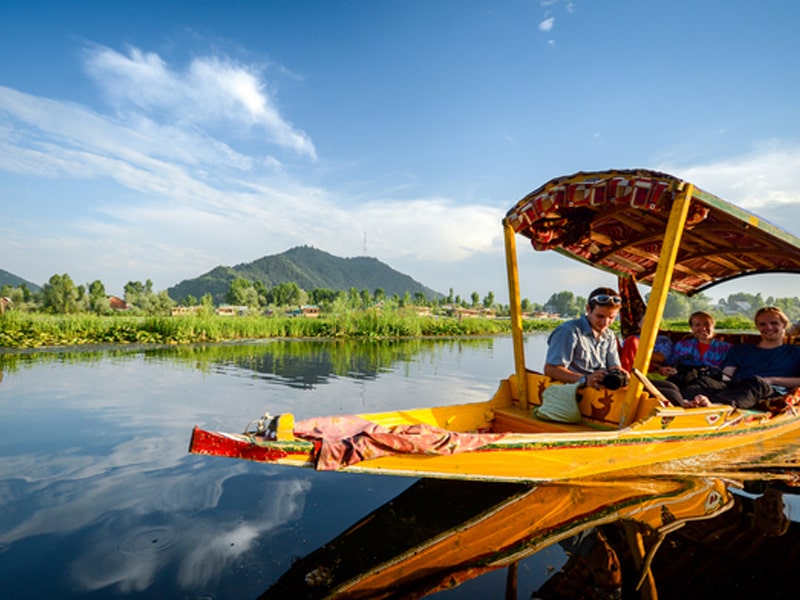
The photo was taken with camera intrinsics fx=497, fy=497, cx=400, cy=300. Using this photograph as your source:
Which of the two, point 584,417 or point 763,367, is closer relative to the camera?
point 584,417

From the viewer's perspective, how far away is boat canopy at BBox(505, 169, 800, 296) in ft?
13.1

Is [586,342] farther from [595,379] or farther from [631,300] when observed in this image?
[631,300]

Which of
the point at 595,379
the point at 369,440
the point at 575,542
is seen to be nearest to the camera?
the point at 369,440

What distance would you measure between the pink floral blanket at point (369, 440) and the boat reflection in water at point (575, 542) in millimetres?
675

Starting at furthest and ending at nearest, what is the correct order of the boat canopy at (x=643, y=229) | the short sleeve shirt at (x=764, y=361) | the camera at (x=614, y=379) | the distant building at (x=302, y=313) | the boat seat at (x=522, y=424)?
the distant building at (x=302, y=313) < the short sleeve shirt at (x=764, y=361) < the boat seat at (x=522, y=424) < the camera at (x=614, y=379) < the boat canopy at (x=643, y=229)

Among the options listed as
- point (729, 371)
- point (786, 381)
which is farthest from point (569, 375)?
point (786, 381)

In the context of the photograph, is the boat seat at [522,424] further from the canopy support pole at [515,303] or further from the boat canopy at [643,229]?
the boat canopy at [643,229]

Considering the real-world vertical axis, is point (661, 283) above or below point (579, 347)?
above

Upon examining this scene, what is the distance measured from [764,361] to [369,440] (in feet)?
16.2

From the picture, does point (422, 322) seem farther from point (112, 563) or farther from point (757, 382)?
point (112, 563)

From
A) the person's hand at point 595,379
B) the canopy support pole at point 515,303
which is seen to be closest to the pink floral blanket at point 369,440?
the person's hand at point 595,379

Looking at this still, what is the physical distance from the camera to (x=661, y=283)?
405 centimetres

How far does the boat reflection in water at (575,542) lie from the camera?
289 cm

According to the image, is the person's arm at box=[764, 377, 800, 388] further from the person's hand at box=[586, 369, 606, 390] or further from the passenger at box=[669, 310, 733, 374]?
the person's hand at box=[586, 369, 606, 390]
